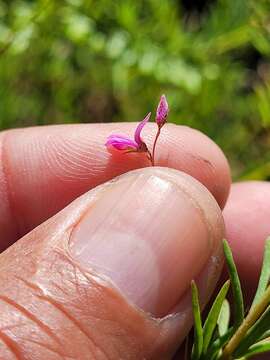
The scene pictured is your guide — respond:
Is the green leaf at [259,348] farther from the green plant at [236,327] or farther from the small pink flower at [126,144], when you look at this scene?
the small pink flower at [126,144]

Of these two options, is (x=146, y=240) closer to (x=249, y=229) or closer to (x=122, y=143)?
(x=122, y=143)

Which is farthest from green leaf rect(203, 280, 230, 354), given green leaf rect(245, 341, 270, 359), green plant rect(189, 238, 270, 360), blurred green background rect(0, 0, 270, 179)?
blurred green background rect(0, 0, 270, 179)

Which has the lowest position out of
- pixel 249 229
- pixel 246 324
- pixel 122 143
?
pixel 249 229

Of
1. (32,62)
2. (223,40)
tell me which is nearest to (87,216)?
(223,40)

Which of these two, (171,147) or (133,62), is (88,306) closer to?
(171,147)

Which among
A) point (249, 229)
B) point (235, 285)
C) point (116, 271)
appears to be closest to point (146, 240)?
point (116, 271)

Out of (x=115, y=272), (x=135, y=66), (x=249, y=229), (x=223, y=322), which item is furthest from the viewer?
(x=135, y=66)
